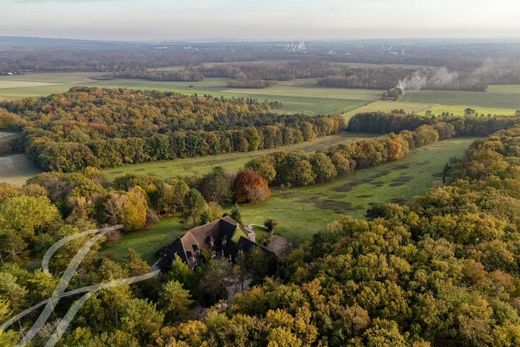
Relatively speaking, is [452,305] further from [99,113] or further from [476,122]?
[99,113]

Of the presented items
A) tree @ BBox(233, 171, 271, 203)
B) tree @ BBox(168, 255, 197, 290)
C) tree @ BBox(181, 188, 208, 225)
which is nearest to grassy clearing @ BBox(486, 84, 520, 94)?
tree @ BBox(233, 171, 271, 203)

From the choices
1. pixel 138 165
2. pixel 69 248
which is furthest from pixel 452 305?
pixel 138 165

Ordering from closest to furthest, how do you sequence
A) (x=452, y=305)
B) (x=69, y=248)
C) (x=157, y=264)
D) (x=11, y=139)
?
(x=452, y=305), (x=69, y=248), (x=157, y=264), (x=11, y=139)

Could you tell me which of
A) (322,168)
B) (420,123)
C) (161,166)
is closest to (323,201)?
(322,168)

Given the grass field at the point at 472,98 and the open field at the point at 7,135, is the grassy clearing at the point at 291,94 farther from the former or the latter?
the open field at the point at 7,135

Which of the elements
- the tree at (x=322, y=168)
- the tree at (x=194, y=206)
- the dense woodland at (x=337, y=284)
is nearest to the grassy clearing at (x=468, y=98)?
the tree at (x=322, y=168)
